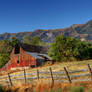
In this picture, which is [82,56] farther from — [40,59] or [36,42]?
[36,42]

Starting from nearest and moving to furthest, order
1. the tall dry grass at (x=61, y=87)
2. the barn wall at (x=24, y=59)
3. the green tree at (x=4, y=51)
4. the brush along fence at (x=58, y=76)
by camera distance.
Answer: the tall dry grass at (x=61, y=87), the brush along fence at (x=58, y=76), the barn wall at (x=24, y=59), the green tree at (x=4, y=51)

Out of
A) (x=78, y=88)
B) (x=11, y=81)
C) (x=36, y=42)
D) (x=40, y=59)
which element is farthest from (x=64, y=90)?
(x=36, y=42)

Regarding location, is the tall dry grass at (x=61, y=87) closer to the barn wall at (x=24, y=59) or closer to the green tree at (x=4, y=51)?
the barn wall at (x=24, y=59)

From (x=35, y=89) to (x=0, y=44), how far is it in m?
59.5

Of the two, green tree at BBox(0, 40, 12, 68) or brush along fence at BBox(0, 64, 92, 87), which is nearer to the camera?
brush along fence at BBox(0, 64, 92, 87)

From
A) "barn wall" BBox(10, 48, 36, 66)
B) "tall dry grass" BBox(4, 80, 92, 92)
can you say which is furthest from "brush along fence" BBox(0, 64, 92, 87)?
"barn wall" BBox(10, 48, 36, 66)

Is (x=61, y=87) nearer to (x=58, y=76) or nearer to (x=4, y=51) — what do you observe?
(x=58, y=76)

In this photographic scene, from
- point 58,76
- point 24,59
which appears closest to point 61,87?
point 58,76

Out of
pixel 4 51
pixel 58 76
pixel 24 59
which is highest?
pixel 4 51

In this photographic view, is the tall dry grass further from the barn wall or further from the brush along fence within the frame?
the barn wall

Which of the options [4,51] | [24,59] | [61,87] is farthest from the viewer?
[4,51]

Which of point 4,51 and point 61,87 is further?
point 4,51

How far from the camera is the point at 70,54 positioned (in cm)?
5206

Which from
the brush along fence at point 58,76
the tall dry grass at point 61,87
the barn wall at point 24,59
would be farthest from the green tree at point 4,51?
the tall dry grass at point 61,87
